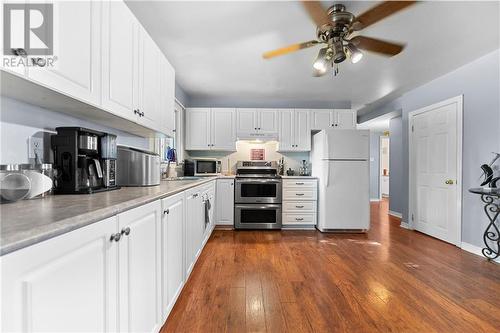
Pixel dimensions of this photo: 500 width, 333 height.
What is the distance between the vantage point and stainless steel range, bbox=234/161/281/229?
3.92 m

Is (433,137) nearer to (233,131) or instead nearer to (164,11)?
(233,131)

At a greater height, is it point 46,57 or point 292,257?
point 46,57

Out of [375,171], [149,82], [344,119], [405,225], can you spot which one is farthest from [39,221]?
[375,171]

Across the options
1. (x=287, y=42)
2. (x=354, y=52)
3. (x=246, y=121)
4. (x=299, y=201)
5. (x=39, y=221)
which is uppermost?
(x=287, y=42)

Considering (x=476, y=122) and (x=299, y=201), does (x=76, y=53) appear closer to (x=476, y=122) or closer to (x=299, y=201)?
(x=299, y=201)

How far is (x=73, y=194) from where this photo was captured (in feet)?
4.14

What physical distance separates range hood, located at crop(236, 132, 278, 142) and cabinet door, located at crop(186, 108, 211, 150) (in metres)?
0.61

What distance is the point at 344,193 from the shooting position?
3770 millimetres

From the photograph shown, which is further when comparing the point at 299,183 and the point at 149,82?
the point at 299,183

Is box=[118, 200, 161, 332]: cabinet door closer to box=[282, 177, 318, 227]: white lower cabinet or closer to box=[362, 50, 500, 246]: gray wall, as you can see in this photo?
box=[282, 177, 318, 227]: white lower cabinet

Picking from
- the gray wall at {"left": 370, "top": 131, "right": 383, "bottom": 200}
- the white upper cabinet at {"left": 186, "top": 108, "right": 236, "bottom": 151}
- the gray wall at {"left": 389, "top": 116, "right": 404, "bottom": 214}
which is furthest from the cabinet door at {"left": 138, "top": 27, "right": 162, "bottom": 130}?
the gray wall at {"left": 370, "top": 131, "right": 383, "bottom": 200}

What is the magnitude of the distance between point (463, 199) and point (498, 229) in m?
0.50

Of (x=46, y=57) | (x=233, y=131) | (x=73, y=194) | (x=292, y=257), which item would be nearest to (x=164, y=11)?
(x=46, y=57)

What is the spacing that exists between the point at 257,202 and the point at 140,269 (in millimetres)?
2900
